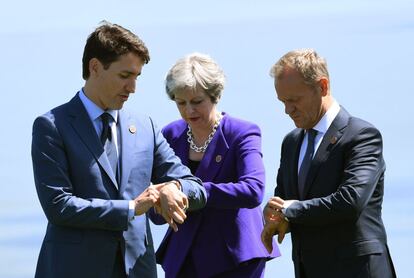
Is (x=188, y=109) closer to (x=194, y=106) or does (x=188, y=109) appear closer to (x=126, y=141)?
(x=194, y=106)

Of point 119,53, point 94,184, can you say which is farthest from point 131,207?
point 119,53

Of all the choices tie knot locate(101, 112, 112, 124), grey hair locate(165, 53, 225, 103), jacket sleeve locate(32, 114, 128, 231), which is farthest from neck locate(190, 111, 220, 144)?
jacket sleeve locate(32, 114, 128, 231)

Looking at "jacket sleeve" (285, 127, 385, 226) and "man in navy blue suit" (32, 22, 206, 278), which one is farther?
"jacket sleeve" (285, 127, 385, 226)

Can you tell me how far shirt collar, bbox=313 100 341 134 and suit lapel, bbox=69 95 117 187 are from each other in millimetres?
1224

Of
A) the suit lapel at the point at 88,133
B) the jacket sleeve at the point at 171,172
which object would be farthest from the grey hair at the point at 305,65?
the suit lapel at the point at 88,133

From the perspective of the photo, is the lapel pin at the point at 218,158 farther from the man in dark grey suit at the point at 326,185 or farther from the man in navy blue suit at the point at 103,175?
the man in navy blue suit at the point at 103,175

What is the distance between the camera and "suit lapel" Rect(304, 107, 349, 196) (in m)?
5.76

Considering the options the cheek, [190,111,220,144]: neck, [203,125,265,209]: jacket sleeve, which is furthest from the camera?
[190,111,220,144]: neck

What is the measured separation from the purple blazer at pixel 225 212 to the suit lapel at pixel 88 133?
84cm

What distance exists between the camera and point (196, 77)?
627 centimetres

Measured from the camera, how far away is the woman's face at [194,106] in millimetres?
6242

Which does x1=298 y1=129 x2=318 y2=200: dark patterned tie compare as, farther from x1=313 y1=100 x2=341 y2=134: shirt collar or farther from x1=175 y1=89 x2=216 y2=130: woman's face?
x1=175 y1=89 x2=216 y2=130: woman's face

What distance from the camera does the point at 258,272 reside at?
20.5 feet

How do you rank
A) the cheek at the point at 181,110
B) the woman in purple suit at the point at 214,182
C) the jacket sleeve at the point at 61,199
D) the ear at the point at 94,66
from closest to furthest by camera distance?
the jacket sleeve at the point at 61,199 → the ear at the point at 94,66 → the woman in purple suit at the point at 214,182 → the cheek at the point at 181,110
